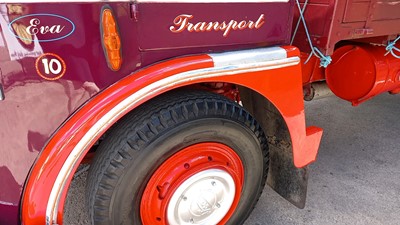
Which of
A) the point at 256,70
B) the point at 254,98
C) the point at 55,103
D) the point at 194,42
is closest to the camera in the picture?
the point at 55,103

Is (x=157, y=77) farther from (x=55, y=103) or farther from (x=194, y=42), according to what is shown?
(x=55, y=103)

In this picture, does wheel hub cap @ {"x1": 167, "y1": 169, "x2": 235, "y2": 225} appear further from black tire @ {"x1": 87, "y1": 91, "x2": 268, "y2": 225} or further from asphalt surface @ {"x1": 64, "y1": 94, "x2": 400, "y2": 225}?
asphalt surface @ {"x1": 64, "y1": 94, "x2": 400, "y2": 225}

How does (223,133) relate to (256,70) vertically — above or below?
below

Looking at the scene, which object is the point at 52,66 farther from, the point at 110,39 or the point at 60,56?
the point at 110,39

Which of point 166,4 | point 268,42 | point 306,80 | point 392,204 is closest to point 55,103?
point 166,4

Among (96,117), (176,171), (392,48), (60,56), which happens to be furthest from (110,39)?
(392,48)

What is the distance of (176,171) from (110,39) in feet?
2.11

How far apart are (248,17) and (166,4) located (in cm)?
41

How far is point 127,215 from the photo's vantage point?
1633 mm

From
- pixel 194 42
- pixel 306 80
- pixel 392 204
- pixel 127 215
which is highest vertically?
pixel 194 42

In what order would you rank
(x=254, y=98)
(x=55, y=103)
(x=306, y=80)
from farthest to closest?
(x=306, y=80) → (x=254, y=98) → (x=55, y=103)

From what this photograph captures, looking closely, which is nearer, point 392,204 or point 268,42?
point 268,42

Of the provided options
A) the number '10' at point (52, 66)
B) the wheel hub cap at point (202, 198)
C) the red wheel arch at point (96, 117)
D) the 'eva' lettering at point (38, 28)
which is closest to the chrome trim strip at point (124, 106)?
the red wheel arch at point (96, 117)

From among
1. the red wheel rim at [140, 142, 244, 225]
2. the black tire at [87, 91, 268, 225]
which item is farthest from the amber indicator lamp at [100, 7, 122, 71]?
the red wheel rim at [140, 142, 244, 225]
